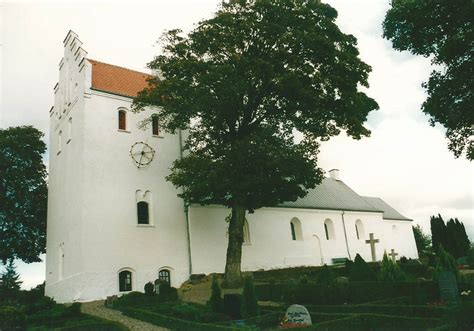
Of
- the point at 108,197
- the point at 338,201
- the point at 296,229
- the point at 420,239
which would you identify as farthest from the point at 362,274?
the point at 420,239

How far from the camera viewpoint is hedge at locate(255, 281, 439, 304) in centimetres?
1334

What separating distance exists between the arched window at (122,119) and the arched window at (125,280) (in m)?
8.48

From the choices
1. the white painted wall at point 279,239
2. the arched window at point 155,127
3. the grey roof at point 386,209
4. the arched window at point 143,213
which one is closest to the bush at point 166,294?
the arched window at point 143,213

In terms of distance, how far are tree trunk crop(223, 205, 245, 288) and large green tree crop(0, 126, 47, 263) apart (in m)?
18.0

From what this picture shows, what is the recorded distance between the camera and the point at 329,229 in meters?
36.0

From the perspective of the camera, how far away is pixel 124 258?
73.5 feet

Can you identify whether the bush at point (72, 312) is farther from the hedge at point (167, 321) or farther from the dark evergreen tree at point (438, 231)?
the dark evergreen tree at point (438, 231)

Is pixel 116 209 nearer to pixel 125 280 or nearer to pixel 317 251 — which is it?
pixel 125 280

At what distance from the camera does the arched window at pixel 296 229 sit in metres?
33.1

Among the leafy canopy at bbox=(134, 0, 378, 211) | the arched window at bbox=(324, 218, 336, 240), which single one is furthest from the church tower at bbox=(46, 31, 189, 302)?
the arched window at bbox=(324, 218, 336, 240)

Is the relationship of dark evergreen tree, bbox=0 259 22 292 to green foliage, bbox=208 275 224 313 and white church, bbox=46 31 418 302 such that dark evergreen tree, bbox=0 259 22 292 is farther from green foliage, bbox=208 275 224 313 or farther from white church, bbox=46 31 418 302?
green foliage, bbox=208 275 224 313

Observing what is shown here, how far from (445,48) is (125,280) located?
61.4 ft

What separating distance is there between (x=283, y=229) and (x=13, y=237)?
20.2 meters

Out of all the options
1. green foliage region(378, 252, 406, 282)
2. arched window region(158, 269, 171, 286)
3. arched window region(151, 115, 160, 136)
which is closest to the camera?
green foliage region(378, 252, 406, 282)
